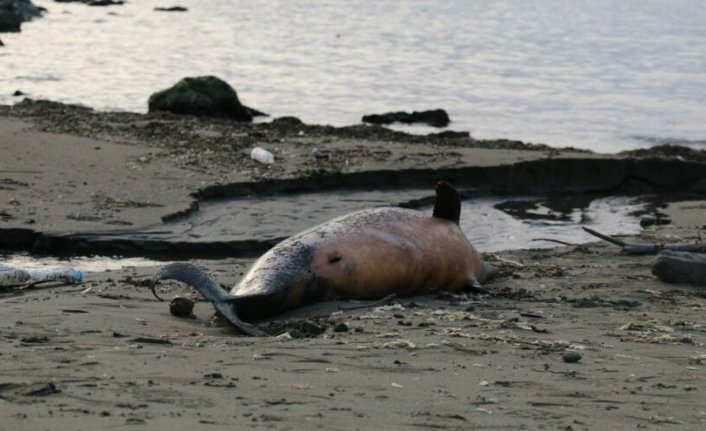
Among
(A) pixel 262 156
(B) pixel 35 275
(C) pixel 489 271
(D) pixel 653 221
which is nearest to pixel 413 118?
(A) pixel 262 156

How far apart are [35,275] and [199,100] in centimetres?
1179

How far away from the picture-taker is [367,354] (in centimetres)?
626

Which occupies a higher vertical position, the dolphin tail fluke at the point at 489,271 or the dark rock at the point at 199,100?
the dark rock at the point at 199,100

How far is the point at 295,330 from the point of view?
7.00 m

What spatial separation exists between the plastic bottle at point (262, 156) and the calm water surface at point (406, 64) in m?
7.79

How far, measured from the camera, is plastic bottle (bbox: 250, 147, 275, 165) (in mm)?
14922

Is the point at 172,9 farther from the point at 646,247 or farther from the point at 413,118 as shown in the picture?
the point at 646,247

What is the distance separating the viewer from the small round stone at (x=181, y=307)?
7703 millimetres

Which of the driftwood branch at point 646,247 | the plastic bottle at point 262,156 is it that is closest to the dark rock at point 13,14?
the plastic bottle at point 262,156

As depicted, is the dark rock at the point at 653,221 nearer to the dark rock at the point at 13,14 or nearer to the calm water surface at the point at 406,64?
the calm water surface at the point at 406,64

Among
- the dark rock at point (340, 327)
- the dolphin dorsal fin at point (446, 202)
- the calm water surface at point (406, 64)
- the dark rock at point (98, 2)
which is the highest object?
the dark rock at point (98, 2)

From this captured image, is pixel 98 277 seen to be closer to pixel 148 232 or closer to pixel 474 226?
pixel 148 232

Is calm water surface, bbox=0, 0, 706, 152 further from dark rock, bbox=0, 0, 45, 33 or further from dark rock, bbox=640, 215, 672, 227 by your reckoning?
dark rock, bbox=640, 215, 672, 227

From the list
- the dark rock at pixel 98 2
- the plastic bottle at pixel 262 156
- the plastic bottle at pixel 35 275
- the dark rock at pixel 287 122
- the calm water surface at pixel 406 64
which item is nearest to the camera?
the plastic bottle at pixel 35 275
